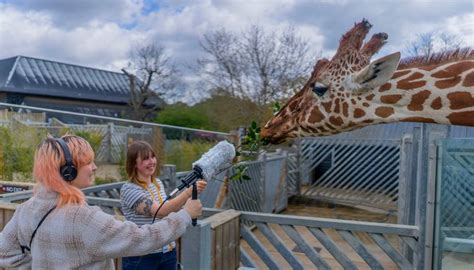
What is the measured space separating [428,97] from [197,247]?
1.38 meters

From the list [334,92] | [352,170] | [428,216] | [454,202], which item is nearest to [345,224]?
[428,216]

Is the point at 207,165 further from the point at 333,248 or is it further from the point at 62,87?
the point at 62,87

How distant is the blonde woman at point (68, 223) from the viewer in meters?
1.49

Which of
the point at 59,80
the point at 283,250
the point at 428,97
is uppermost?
the point at 59,80

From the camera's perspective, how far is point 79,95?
103ft

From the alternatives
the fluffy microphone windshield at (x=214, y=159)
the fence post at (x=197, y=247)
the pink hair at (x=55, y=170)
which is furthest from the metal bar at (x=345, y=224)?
the pink hair at (x=55, y=170)

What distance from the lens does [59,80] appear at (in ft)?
103

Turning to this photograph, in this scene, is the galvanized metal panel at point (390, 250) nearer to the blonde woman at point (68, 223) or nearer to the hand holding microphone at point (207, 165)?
the hand holding microphone at point (207, 165)

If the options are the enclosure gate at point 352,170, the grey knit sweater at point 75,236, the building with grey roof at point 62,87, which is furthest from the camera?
the building with grey roof at point 62,87

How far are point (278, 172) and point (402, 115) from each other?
6.27 metres

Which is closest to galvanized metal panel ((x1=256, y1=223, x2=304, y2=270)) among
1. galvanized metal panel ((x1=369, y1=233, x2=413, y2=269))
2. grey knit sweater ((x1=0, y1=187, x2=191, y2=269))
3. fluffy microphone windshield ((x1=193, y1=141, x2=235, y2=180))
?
galvanized metal panel ((x1=369, y1=233, x2=413, y2=269))

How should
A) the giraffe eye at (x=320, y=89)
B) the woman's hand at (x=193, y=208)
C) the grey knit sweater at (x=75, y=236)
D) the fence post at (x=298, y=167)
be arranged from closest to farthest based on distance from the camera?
the grey knit sweater at (x=75, y=236) → the woman's hand at (x=193, y=208) → the giraffe eye at (x=320, y=89) → the fence post at (x=298, y=167)

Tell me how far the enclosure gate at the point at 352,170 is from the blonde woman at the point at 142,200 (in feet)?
23.3

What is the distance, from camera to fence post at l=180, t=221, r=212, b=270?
2350mm
